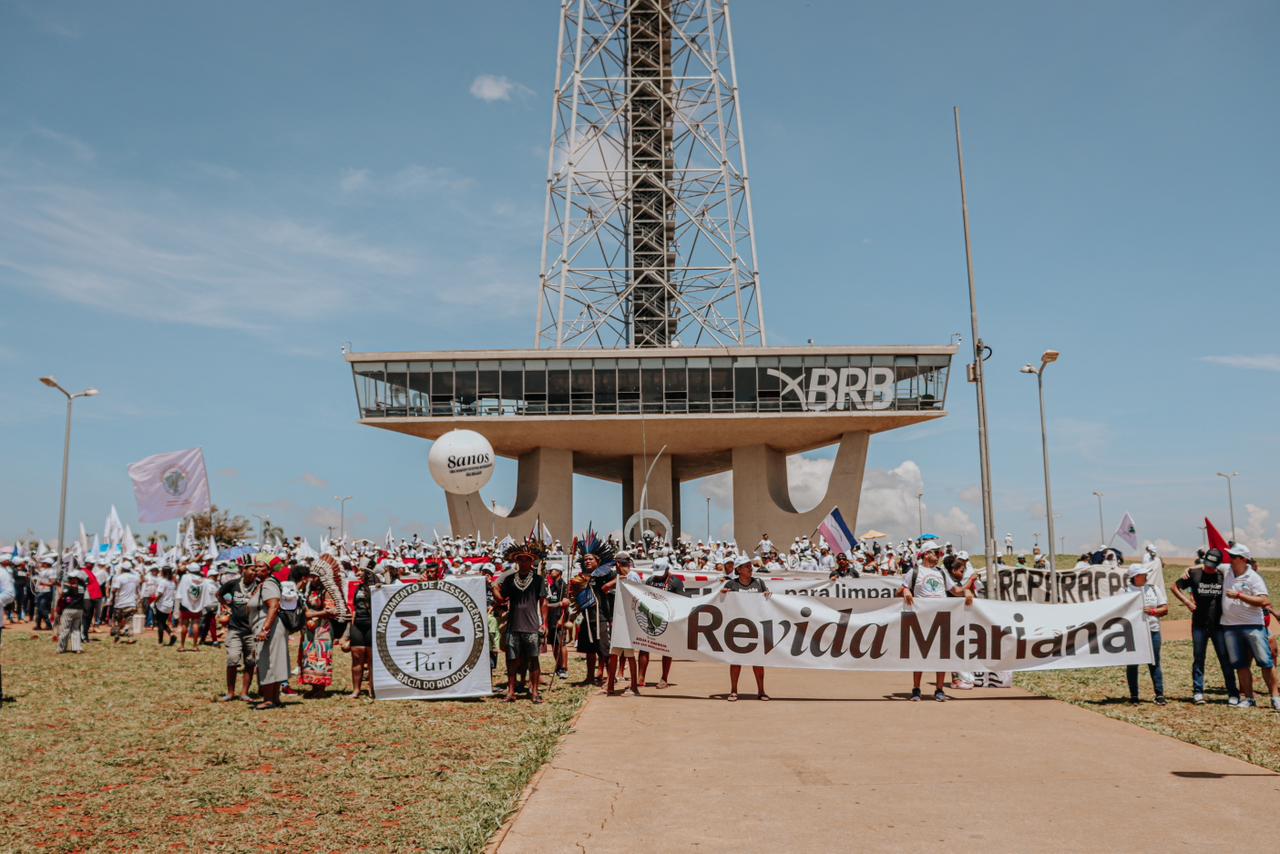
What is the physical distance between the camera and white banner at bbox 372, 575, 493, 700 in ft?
44.8

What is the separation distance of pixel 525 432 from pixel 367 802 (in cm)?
5439

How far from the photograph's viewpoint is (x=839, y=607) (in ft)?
45.3

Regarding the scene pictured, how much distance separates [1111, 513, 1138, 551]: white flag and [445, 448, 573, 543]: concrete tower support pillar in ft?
119

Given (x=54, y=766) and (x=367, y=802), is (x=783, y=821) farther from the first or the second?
(x=54, y=766)

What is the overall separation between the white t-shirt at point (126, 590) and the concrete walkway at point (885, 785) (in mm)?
16321

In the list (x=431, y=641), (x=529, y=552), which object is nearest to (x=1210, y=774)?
(x=529, y=552)

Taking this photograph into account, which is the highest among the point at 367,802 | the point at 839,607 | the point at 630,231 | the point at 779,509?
the point at 630,231

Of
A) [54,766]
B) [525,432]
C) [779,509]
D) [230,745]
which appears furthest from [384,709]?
[779,509]

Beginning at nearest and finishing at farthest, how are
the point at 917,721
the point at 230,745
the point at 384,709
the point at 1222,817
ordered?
the point at 1222,817 < the point at 230,745 < the point at 917,721 < the point at 384,709

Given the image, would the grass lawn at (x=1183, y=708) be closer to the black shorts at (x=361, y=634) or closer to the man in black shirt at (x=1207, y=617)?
the man in black shirt at (x=1207, y=617)

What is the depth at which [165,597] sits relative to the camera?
23297mm

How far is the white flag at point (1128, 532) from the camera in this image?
104 ft

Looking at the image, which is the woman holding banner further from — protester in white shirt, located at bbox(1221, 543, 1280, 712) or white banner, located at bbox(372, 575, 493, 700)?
protester in white shirt, located at bbox(1221, 543, 1280, 712)

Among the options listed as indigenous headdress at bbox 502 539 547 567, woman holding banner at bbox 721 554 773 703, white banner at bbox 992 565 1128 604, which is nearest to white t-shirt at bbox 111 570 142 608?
indigenous headdress at bbox 502 539 547 567
